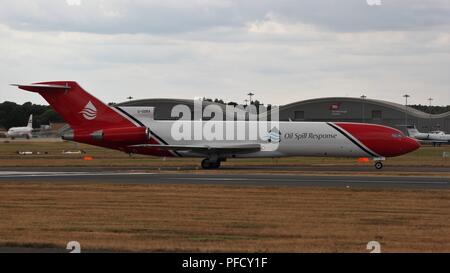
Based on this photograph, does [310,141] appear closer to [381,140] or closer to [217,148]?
[381,140]

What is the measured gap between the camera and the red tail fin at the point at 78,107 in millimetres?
47875

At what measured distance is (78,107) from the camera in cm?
4791

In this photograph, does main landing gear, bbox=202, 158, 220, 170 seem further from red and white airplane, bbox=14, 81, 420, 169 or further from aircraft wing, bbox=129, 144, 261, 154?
aircraft wing, bbox=129, 144, 261, 154

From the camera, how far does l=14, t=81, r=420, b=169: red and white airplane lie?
48.0m

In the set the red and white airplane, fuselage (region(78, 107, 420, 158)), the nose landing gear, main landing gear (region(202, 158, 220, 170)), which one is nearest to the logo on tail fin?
the red and white airplane

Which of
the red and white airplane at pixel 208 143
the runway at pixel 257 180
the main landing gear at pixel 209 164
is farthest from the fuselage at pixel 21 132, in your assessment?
the runway at pixel 257 180

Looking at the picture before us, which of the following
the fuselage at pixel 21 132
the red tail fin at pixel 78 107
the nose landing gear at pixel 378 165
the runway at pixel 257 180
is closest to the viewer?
the runway at pixel 257 180

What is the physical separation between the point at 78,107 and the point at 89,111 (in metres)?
0.74

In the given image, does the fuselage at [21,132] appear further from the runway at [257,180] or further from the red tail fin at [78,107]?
the runway at [257,180]

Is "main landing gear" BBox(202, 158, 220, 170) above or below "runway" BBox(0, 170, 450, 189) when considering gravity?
above

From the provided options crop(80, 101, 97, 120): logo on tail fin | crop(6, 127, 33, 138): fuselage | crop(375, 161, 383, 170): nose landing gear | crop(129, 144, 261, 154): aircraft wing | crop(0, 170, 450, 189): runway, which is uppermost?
crop(6, 127, 33, 138): fuselage
